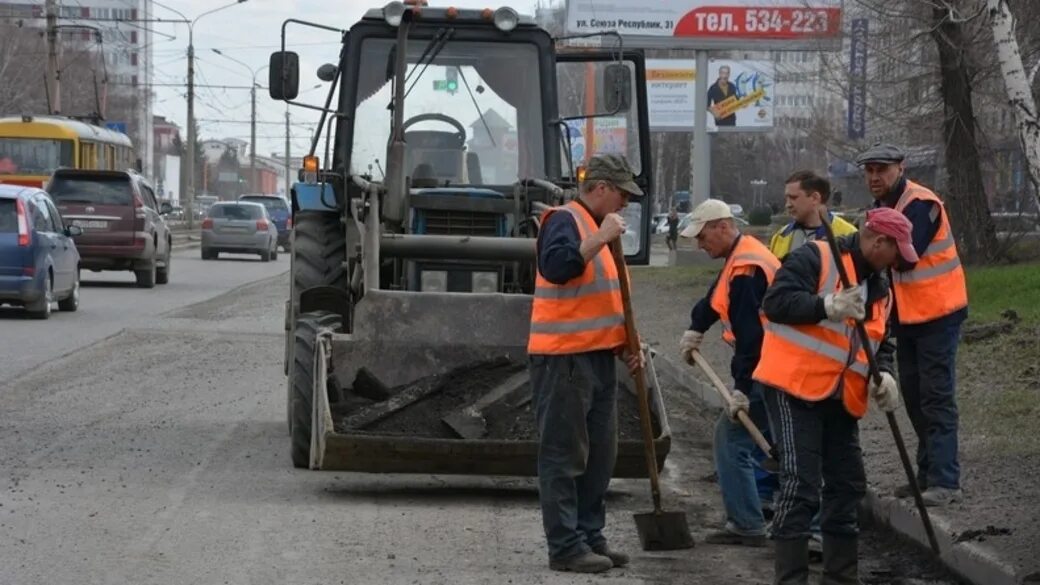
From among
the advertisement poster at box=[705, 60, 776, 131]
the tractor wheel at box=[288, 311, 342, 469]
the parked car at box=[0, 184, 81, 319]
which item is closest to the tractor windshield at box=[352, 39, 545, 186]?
the tractor wheel at box=[288, 311, 342, 469]

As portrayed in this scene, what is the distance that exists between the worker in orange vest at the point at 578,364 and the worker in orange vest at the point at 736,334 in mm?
556

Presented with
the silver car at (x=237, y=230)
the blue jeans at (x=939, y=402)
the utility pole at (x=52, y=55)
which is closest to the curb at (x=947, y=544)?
the blue jeans at (x=939, y=402)

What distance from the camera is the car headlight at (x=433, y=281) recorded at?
11125 millimetres

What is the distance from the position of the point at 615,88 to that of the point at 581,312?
3.83 metres

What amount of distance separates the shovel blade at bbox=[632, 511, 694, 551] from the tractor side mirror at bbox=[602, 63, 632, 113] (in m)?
3.79

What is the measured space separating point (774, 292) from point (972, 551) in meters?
1.54

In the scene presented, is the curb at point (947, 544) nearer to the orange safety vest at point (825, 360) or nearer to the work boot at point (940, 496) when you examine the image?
the work boot at point (940, 496)

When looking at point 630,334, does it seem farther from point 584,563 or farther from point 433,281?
point 433,281

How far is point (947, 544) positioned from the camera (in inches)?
321

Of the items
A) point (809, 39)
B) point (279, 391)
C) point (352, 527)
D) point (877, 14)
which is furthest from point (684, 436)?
point (809, 39)

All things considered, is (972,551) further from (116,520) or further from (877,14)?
(877,14)

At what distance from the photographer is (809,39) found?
36438 millimetres

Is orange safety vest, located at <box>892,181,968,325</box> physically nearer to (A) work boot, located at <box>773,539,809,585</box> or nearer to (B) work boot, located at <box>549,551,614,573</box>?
(A) work boot, located at <box>773,539,809,585</box>

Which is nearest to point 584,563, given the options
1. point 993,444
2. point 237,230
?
point 993,444
